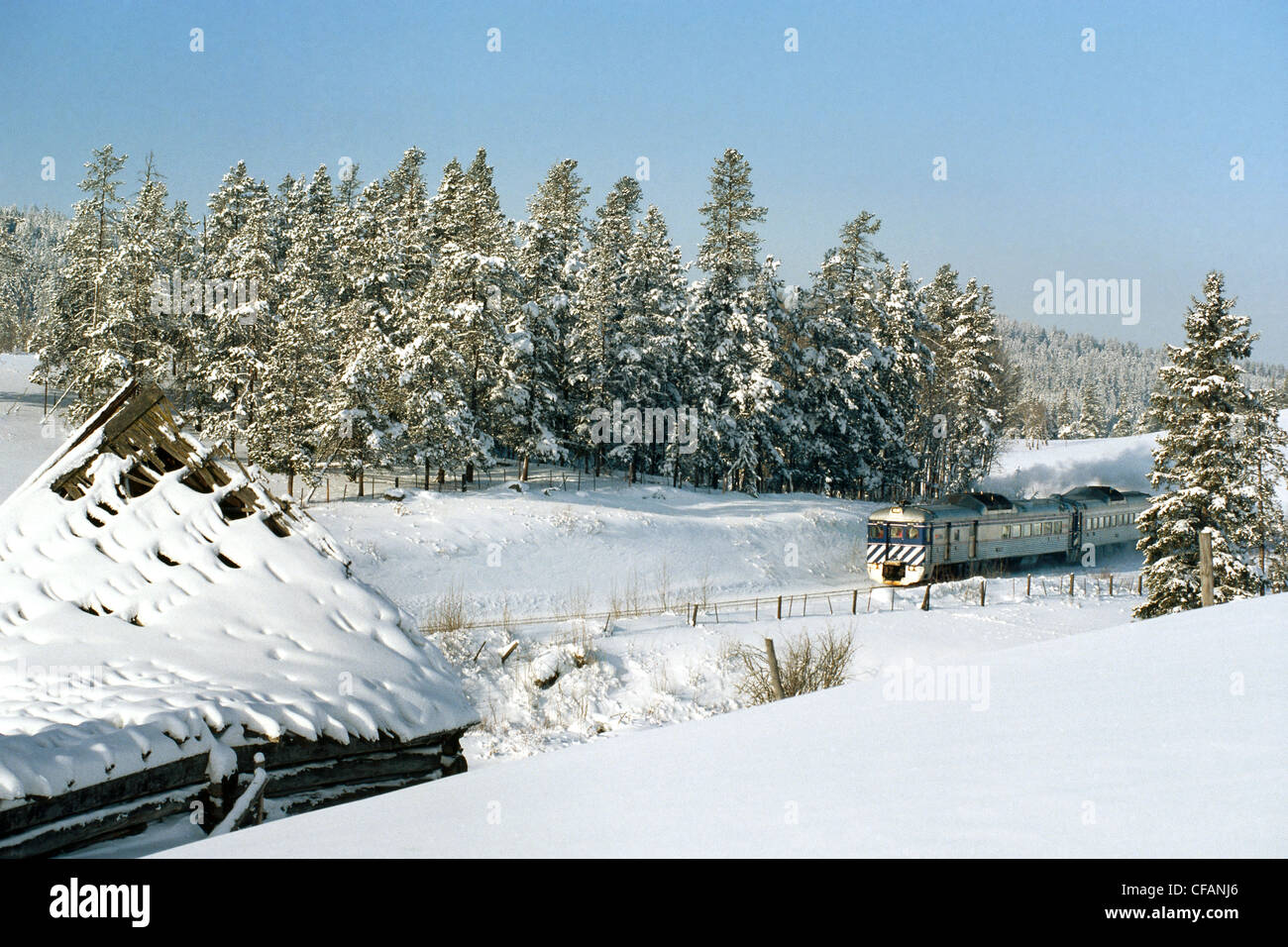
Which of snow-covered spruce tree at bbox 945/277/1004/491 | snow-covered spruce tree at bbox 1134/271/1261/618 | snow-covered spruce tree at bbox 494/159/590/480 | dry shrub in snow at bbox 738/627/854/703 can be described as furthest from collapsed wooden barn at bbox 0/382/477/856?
snow-covered spruce tree at bbox 945/277/1004/491

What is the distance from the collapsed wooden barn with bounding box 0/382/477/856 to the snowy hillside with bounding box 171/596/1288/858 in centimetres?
266

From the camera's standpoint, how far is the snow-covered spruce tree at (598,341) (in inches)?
1638

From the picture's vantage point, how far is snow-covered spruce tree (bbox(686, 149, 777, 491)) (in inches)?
1677

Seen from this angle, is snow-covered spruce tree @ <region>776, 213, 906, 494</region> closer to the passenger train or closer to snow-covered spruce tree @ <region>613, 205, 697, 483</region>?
snow-covered spruce tree @ <region>613, 205, 697, 483</region>

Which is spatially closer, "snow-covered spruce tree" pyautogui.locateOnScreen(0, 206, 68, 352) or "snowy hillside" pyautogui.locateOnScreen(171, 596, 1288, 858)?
"snowy hillside" pyautogui.locateOnScreen(171, 596, 1288, 858)

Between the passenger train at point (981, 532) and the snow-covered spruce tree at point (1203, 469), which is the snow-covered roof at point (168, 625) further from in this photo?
the passenger train at point (981, 532)

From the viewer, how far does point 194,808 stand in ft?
22.1

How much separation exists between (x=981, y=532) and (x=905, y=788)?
118 ft

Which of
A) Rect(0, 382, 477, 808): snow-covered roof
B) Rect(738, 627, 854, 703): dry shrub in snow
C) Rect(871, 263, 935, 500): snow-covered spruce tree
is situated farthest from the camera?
Rect(871, 263, 935, 500): snow-covered spruce tree

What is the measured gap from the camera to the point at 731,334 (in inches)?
1716

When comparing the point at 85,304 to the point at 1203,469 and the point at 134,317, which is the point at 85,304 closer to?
the point at 134,317
